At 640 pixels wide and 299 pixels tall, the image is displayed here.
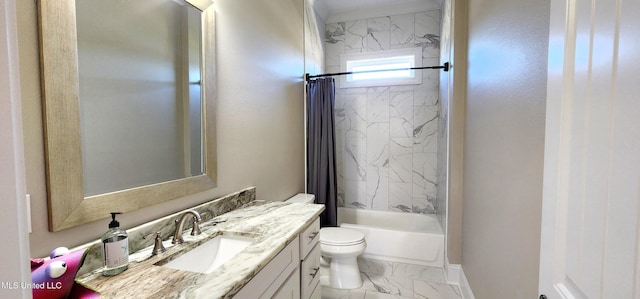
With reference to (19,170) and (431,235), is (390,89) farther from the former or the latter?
(19,170)

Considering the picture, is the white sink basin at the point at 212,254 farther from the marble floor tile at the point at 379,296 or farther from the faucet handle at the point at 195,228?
the marble floor tile at the point at 379,296

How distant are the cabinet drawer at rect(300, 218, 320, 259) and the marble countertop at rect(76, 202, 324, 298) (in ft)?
0.18

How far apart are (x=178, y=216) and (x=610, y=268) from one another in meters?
1.45

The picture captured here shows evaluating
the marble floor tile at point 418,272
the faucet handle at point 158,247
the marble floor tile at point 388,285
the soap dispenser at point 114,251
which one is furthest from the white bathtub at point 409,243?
the soap dispenser at point 114,251

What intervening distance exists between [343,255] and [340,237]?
0.16m

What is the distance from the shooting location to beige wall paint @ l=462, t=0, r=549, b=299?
3.22ft

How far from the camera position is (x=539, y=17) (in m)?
0.95

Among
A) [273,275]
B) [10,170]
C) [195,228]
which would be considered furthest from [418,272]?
[10,170]

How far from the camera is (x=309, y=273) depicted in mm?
1526

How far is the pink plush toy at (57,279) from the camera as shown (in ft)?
2.15

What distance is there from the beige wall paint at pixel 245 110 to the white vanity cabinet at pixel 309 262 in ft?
1.99

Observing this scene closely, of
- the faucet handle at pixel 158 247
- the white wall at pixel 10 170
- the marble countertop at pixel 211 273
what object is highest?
the white wall at pixel 10 170

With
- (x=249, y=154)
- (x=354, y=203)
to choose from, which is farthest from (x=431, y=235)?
(x=249, y=154)

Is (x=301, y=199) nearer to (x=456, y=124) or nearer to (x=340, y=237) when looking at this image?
(x=340, y=237)
